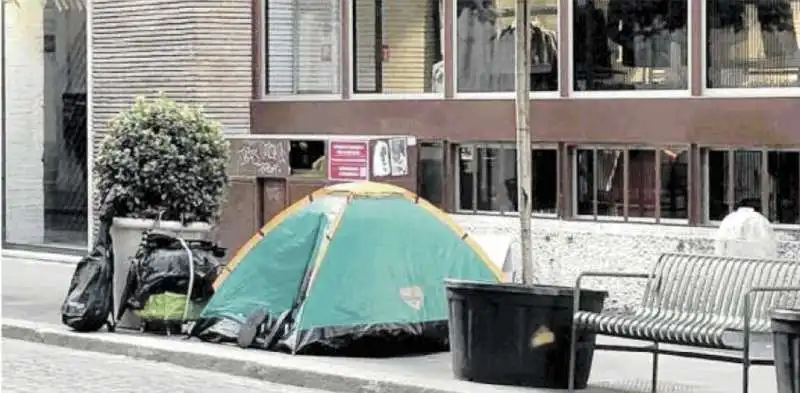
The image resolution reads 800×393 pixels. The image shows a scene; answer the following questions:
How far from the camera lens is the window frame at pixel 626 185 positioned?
13227 millimetres

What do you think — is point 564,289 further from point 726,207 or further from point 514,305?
point 726,207

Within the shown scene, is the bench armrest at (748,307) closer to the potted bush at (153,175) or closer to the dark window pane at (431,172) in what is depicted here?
the potted bush at (153,175)

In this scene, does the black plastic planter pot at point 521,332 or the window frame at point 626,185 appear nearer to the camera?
the black plastic planter pot at point 521,332

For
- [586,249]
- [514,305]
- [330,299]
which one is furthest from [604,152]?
[514,305]

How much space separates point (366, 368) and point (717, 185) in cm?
397

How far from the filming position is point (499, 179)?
14.7m

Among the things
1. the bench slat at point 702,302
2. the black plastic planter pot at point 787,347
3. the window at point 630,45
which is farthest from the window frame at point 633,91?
the black plastic planter pot at point 787,347

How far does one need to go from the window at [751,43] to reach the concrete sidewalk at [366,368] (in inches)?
111

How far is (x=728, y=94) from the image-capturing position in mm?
12898

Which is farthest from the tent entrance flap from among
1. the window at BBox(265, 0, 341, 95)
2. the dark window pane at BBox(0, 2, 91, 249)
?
the dark window pane at BBox(0, 2, 91, 249)

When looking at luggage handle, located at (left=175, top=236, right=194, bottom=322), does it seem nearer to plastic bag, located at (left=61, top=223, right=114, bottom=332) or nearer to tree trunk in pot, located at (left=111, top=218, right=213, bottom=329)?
tree trunk in pot, located at (left=111, top=218, right=213, bottom=329)

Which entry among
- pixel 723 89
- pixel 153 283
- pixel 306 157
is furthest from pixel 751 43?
pixel 153 283

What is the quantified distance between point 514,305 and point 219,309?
3.31 m

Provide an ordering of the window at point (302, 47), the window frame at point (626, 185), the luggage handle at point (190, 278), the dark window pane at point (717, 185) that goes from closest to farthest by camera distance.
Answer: the luggage handle at point (190, 278) → the dark window pane at point (717, 185) → the window frame at point (626, 185) → the window at point (302, 47)
